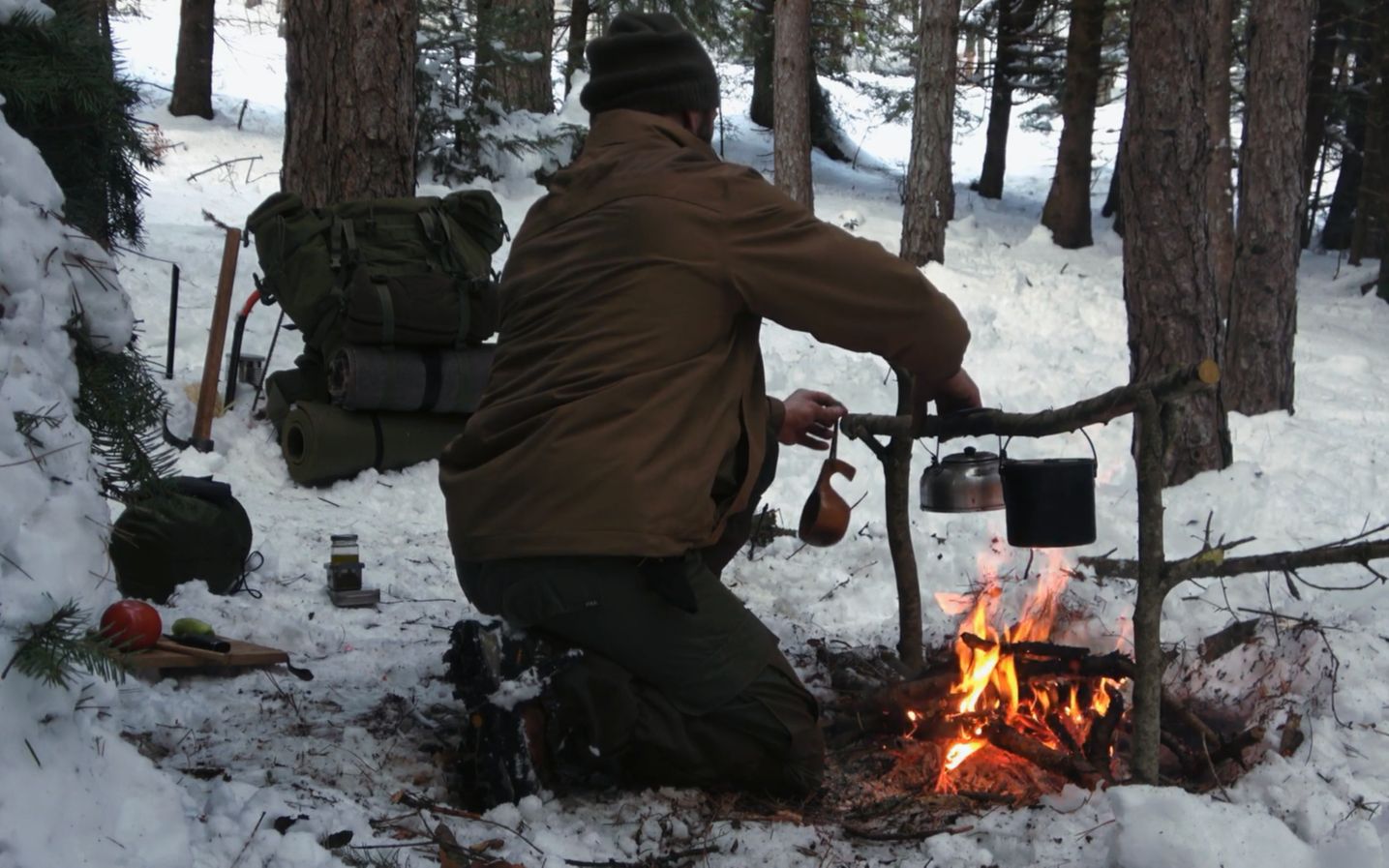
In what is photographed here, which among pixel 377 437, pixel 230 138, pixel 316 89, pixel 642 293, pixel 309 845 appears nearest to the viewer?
pixel 309 845

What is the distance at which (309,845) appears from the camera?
2402 mm

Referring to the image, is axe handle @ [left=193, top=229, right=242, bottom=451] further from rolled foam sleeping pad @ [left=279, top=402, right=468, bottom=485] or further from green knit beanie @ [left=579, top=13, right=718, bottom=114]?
green knit beanie @ [left=579, top=13, right=718, bottom=114]

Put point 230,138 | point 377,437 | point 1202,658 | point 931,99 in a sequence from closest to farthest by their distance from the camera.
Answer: point 1202,658 → point 377,437 → point 931,99 → point 230,138

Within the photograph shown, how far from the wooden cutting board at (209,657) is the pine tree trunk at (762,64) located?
51.8ft

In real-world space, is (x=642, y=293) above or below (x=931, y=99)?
below

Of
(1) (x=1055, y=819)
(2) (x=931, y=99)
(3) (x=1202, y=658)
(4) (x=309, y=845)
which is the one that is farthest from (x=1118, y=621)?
(2) (x=931, y=99)

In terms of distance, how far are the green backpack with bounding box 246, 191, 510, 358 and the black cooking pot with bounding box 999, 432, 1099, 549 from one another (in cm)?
405

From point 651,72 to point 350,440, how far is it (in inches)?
149

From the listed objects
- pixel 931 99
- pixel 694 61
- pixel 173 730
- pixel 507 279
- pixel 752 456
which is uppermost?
pixel 931 99

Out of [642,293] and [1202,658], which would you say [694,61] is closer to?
[642,293]

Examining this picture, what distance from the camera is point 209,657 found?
3.58 meters

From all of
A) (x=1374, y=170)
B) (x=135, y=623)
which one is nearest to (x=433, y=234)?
(x=135, y=623)

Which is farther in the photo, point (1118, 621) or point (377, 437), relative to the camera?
point (377, 437)

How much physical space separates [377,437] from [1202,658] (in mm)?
4319
